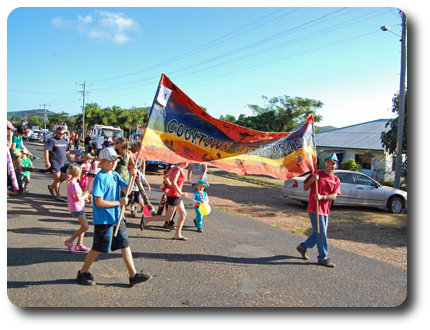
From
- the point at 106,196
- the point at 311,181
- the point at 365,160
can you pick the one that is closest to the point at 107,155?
the point at 106,196

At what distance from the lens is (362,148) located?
26.4 metres

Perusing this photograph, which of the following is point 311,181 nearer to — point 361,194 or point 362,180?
point 361,194

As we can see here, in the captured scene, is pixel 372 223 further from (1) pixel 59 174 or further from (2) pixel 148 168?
(2) pixel 148 168

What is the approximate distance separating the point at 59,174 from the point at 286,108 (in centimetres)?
3252

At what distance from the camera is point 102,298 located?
417cm

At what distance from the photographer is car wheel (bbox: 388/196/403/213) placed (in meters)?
12.2

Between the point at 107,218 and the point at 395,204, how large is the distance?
11030 millimetres

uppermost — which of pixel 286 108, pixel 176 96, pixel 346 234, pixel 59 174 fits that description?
pixel 286 108

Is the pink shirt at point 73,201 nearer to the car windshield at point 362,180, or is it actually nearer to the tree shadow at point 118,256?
the tree shadow at point 118,256

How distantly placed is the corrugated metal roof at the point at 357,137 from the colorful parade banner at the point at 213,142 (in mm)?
21913

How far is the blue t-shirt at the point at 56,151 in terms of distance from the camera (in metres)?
8.74

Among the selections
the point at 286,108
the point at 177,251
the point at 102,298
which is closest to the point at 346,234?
the point at 177,251

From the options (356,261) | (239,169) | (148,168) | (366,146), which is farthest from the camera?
(366,146)

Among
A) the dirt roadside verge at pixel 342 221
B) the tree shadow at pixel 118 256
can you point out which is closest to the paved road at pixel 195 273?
the tree shadow at pixel 118 256
